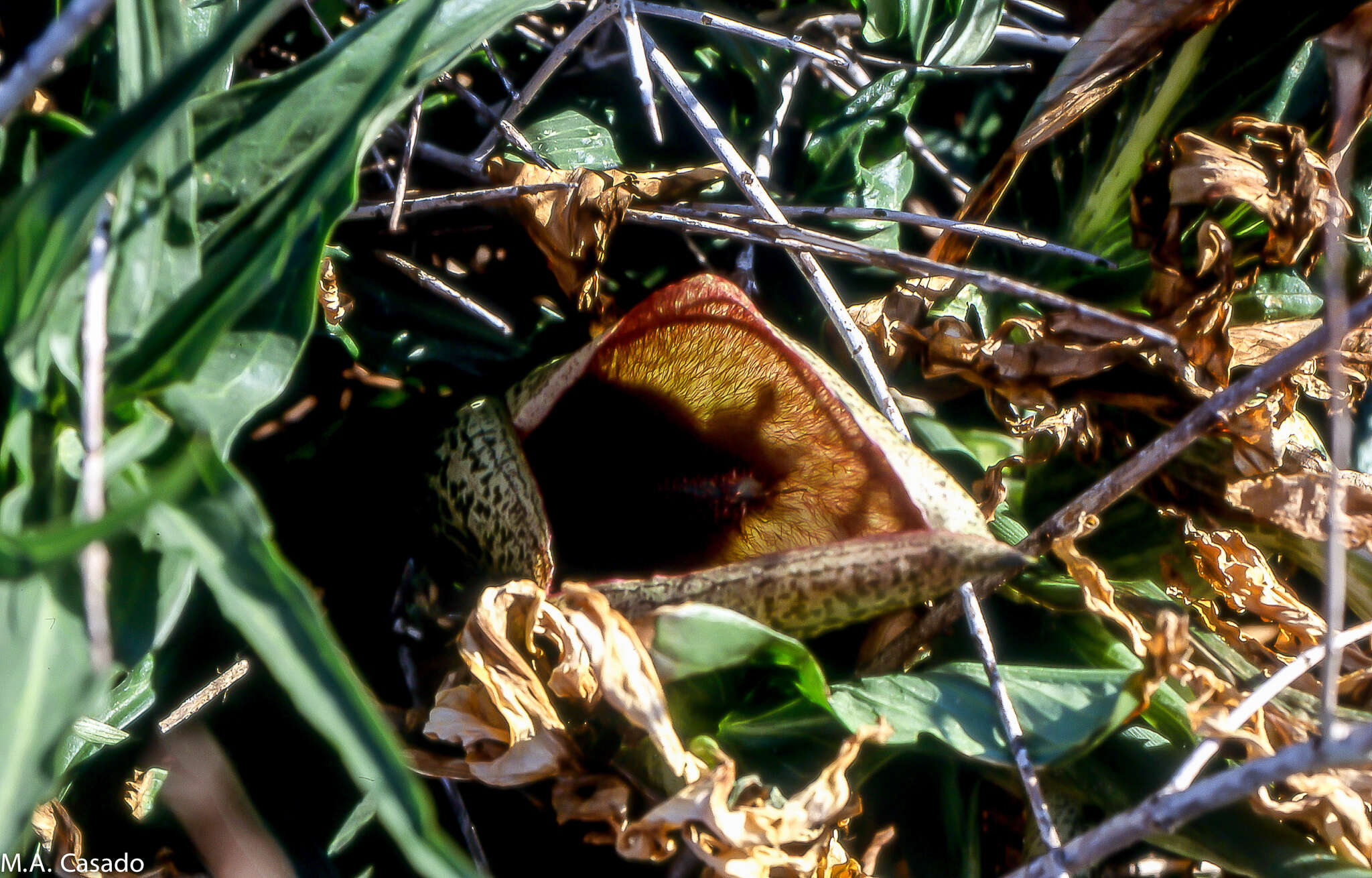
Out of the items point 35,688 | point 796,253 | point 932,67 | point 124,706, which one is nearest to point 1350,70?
point 932,67

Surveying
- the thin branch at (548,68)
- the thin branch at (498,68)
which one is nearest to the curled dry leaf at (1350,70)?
the thin branch at (548,68)

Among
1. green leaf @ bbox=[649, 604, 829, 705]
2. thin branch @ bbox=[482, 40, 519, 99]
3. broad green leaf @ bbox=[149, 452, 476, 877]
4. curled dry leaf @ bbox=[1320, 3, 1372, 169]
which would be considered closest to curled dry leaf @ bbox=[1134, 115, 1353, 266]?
curled dry leaf @ bbox=[1320, 3, 1372, 169]

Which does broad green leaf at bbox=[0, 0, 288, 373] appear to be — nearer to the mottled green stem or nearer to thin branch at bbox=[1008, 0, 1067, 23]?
the mottled green stem

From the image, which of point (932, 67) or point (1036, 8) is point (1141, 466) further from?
point (1036, 8)

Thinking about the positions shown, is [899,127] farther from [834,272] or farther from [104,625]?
→ [104,625]

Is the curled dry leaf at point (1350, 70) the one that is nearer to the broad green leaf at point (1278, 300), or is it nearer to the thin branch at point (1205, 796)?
the broad green leaf at point (1278, 300)
